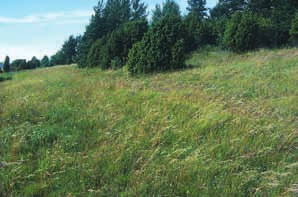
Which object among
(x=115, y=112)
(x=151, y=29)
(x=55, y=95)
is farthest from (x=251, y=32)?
(x=115, y=112)

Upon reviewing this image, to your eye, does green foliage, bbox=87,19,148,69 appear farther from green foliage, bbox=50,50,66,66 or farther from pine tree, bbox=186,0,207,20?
green foliage, bbox=50,50,66,66

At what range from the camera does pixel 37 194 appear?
14.9ft

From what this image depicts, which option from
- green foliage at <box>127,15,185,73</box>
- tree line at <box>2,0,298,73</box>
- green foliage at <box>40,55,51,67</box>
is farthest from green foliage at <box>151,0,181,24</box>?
green foliage at <box>127,15,185,73</box>

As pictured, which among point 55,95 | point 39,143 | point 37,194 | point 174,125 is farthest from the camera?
point 55,95

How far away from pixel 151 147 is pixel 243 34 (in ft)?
77.1

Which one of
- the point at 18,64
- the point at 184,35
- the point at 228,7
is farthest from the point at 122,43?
the point at 18,64

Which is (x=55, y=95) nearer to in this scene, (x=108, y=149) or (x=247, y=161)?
(x=108, y=149)

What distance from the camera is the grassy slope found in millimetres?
4645

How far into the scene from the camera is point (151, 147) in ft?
19.2

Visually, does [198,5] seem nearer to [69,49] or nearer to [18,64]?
[69,49]

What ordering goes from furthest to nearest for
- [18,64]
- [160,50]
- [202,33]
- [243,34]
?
[18,64] < [202,33] < [243,34] < [160,50]

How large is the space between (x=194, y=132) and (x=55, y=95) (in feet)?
21.4

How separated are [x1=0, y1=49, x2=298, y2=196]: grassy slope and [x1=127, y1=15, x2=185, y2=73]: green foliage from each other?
14.4 metres

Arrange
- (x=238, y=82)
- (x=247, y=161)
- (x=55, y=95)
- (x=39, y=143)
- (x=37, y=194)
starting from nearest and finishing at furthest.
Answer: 1. (x=37, y=194)
2. (x=247, y=161)
3. (x=39, y=143)
4. (x=55, y=95)
5. (x=238, y=82)
